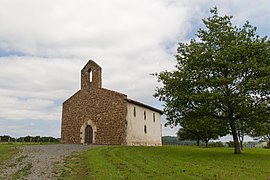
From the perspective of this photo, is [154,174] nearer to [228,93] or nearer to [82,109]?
[228,93]

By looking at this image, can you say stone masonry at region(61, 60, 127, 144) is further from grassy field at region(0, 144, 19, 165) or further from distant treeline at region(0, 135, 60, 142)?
grassy field at region(0, 144, 19, 165)

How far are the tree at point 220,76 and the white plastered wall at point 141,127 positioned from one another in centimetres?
1063

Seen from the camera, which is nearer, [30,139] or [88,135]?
[88,135]

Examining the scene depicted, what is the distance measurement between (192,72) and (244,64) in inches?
160

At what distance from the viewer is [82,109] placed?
3781 cm

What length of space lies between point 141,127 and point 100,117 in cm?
550

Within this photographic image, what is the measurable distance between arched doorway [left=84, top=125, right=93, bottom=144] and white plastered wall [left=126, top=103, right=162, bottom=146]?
202 inches

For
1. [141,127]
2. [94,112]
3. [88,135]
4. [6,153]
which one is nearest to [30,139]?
[88,135]

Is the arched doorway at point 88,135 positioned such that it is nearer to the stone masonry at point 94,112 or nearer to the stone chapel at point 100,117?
the stone chapel at point 100,117

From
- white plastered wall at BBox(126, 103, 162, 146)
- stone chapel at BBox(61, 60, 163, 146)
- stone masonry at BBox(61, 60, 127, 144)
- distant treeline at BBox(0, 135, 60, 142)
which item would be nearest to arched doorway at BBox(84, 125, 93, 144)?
stone chapel at BBox(61, 60, 163, 146)

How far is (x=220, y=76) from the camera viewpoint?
22.8 meters

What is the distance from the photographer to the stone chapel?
34.6 meters

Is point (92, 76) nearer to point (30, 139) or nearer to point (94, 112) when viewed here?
point (94, 112)

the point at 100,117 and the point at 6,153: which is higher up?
the point at 100,117
